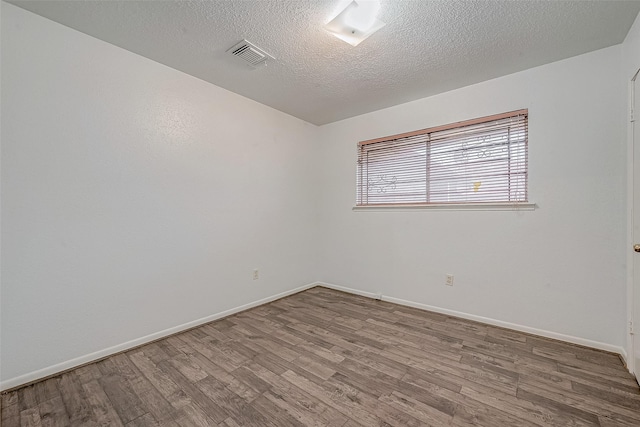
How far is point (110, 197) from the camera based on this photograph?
2102mm

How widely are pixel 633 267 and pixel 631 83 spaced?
1325mm

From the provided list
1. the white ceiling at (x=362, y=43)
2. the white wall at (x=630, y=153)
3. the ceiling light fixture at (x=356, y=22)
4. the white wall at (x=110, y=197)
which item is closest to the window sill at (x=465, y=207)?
the white wall at (x=630, y=153)

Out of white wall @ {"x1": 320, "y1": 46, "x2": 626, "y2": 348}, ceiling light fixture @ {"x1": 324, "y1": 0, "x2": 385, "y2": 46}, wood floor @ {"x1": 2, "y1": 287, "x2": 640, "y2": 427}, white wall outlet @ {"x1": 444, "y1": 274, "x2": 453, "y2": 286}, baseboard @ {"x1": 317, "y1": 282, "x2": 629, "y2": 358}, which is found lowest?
wood floor @ {"x1": 2, "y1": 287, "x2": 640, "y2": 427}

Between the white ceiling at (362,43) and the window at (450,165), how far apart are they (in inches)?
20.5

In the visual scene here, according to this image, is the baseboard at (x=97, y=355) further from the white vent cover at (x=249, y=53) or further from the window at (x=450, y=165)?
the white vent cover at (x=249, y=53)

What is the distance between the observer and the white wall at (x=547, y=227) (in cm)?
209

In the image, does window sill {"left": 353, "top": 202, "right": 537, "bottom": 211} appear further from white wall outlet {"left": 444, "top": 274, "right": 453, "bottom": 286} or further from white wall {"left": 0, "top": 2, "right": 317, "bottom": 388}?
white wall {"left": 0, "top": 2, "right": 317, "bottom": 388}

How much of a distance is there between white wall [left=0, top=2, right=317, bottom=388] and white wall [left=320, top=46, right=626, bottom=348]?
6.62ft

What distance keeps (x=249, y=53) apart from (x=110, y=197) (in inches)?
64.2

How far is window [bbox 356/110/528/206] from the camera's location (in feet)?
8.25

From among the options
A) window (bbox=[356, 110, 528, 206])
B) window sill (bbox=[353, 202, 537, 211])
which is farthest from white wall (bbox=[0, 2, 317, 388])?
window sill (bbox=[353, 202, 537, 211])

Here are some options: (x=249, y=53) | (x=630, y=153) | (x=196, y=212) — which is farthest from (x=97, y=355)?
(x=630, y=153)

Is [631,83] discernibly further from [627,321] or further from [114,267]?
[114,267]

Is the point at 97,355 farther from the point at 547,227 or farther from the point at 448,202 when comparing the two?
the point at 547,227
